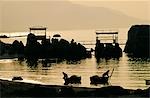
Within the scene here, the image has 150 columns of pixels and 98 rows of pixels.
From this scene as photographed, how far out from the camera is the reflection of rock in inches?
4688

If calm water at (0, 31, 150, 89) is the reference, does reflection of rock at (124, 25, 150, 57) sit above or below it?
above

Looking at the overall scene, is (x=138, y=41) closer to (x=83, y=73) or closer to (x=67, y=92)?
(x=83, y=73)

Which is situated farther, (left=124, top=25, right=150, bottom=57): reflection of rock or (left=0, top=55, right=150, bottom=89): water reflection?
(left=124, top=25, right=150, bottom=57): reflection of rock

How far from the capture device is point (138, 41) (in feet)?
408

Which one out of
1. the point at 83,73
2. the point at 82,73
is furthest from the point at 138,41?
the point at 82,73

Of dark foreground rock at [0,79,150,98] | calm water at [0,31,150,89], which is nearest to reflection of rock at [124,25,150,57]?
calm water at [0,31,150,89]

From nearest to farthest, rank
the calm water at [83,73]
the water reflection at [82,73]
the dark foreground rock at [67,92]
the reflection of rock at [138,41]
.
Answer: the dark foreground rock at [67,92]
the calm water at [83,73]
the water reflection at [82,73]
the reflection of rock at [138,41]

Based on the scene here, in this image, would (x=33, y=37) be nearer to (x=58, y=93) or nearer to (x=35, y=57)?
(x=35, y=57)

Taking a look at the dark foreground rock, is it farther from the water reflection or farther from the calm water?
the water reflection

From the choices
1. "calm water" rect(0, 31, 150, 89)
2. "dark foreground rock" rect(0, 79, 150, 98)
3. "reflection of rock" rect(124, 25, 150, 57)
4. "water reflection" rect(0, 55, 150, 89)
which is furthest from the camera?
"reflection of rock" rect(124, 25, 150, 57)

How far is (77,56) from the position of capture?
97.4m

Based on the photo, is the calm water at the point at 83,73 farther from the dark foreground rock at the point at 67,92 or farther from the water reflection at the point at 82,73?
the dark foreground rock at the point at 67,92

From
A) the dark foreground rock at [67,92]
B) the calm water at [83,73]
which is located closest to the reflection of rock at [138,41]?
the calm water at [83,73]

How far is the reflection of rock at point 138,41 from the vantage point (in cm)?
11906
